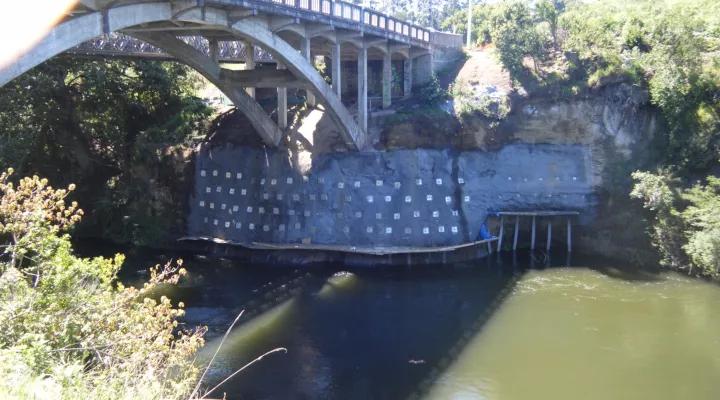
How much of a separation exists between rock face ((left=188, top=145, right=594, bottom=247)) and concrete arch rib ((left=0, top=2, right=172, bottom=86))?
39.6 ft

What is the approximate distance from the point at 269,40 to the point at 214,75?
446 centimetres

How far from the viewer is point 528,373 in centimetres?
1639

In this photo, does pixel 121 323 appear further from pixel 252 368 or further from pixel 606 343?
pixel 606 343

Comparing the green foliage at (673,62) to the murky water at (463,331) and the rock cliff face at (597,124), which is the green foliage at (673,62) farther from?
the murky water at (463,331)

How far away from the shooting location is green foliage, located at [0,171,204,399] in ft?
24.8

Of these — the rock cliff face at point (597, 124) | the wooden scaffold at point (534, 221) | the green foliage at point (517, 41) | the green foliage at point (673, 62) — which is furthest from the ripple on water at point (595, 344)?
the green foliage at point (517, 41)

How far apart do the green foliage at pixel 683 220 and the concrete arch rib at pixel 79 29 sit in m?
19.5

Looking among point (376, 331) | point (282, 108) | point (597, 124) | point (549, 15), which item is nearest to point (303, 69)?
point (282, 108)

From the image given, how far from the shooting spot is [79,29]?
13.6 meters

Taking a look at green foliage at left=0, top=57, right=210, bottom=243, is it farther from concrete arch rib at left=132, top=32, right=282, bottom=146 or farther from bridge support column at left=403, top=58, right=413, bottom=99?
bridge support column at left=403, top=58, right=413, bottom=99

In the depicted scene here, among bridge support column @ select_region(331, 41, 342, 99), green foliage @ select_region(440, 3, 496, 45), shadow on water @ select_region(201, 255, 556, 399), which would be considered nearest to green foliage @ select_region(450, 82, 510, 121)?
green foliage @ select_region(440, 3, 496, 45)

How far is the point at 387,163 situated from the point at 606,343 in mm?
13018

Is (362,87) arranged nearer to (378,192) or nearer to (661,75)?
(378,192)

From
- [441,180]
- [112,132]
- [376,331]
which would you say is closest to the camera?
[376,331]
